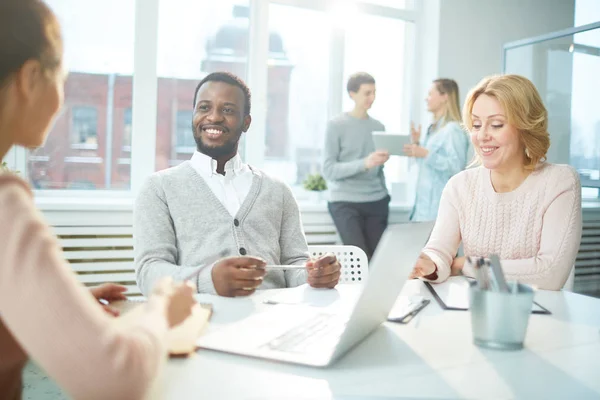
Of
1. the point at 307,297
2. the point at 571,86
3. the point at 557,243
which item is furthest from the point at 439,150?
the point at 307,297

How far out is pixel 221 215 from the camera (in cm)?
173

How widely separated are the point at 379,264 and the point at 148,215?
3.10 ft

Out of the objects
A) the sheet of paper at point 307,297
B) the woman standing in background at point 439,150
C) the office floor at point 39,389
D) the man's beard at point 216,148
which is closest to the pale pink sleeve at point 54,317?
the sheet of paper at point 307,297

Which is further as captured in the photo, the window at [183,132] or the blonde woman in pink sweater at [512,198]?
the window at [183,132]

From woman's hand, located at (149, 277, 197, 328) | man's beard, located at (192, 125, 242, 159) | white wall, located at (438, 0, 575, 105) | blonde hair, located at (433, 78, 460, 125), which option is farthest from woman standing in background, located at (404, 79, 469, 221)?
woman's hand, located at (149, 277, 197, 328)

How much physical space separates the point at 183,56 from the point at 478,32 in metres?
2.21

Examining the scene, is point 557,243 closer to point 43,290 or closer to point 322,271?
point 322,271

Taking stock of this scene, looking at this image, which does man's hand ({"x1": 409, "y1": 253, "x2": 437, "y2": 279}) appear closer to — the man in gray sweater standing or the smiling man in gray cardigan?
the smiling man in gray cardigan

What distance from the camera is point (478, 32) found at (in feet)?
14.7

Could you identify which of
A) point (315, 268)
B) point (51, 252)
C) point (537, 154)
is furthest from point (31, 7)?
point (537, 154)

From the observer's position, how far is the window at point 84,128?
11.9ft

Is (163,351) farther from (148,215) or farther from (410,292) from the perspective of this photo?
(148,215)

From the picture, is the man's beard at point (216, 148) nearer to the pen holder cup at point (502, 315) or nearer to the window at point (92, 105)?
the pen holder cup at point (502, 315)

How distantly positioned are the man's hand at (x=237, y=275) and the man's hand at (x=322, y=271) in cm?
18
